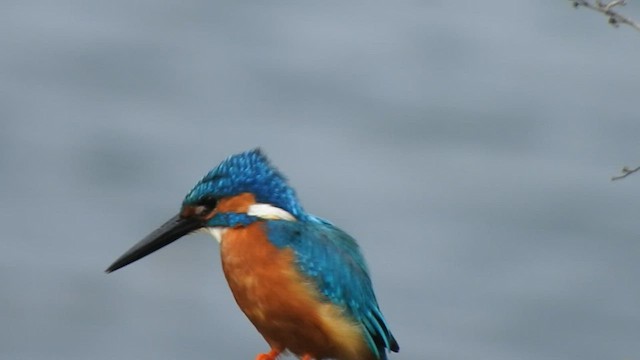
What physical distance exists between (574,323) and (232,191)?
20.5 feet

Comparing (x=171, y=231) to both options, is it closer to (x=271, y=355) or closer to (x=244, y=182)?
(x=244, y=182)

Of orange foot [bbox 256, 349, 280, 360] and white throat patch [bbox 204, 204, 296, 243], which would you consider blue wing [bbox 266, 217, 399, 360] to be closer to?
white throat patch [bbox 204, 204, 296, 243]

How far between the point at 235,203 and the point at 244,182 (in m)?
0.07

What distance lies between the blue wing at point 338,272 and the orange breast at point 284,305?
0.09 feet

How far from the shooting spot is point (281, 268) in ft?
17.1

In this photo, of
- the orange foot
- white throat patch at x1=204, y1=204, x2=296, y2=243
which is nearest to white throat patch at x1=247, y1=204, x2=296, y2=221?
white throat patch at x1=204, y1=204, x2=296, y2=243

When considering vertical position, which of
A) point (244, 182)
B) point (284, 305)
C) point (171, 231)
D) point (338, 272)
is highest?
point (244, 182)

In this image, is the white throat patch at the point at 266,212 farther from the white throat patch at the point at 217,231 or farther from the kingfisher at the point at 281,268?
the white throat patch at the point at 217,231

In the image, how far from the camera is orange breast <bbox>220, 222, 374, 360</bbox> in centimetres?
515

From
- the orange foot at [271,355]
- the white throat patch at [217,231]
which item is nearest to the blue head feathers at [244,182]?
the white throat patch at [217,231]

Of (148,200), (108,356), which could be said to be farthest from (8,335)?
(148,200)

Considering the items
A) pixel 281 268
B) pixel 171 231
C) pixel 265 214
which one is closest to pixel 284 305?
pixel 281 268

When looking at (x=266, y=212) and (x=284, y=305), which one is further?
(x=266, y=212)

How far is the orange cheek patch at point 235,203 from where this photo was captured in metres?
5.21
